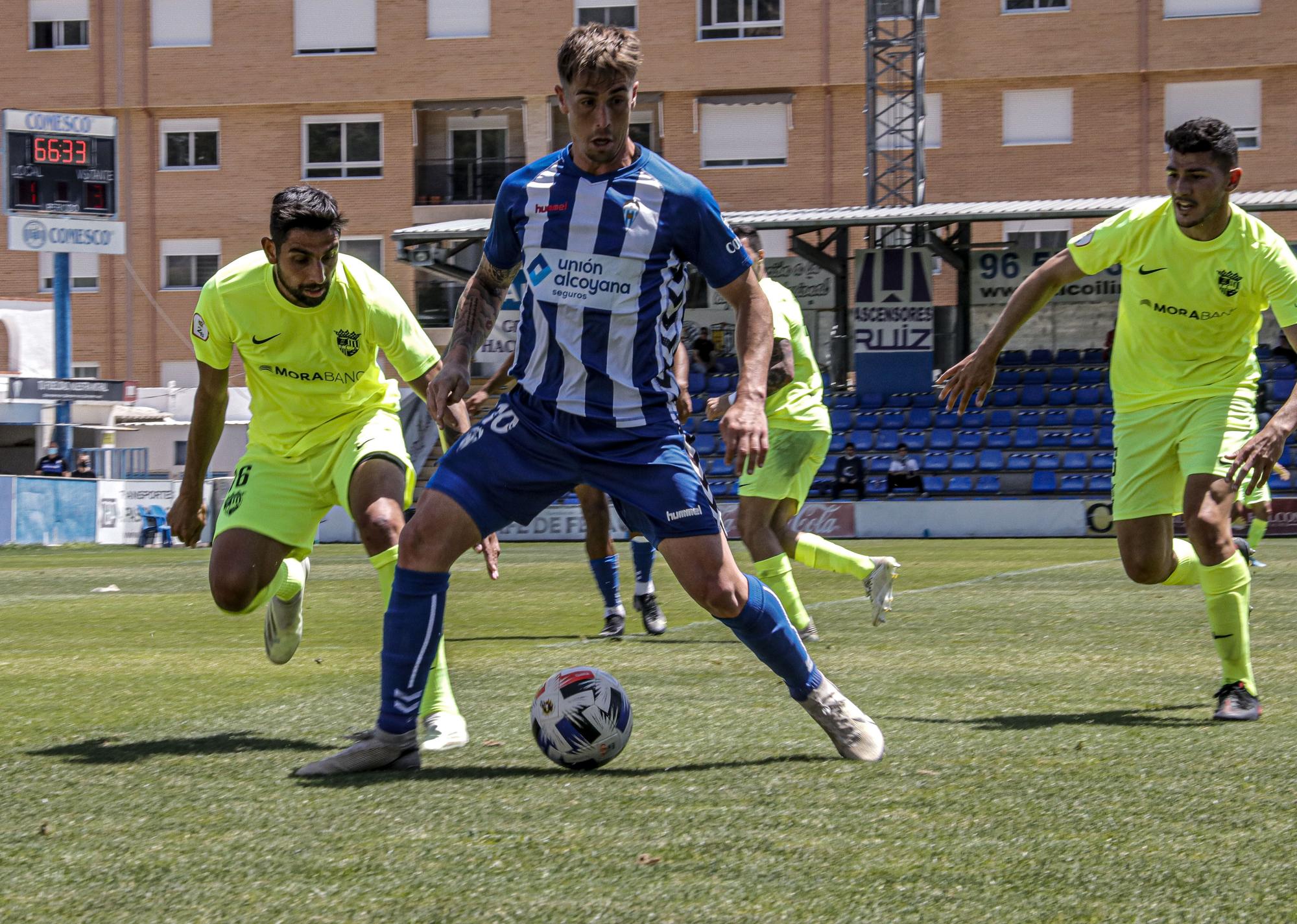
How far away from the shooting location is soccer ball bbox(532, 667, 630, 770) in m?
4.87

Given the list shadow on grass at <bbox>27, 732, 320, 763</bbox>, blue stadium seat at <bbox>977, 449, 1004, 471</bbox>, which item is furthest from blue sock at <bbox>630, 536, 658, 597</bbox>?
blue stadium seat at <bbox>977, 449, 1004, 471</bbox>

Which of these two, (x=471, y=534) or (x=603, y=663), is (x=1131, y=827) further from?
(x=603, y=663)

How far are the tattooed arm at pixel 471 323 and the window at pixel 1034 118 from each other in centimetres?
3423

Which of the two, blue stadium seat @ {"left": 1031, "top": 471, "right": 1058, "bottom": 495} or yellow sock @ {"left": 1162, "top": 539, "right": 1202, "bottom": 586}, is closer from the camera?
yellow sock @ {"left": 1162, "top": 539, "right": 1202, "bottom": 586}

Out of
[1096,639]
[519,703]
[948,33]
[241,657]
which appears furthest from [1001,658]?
[948,33]

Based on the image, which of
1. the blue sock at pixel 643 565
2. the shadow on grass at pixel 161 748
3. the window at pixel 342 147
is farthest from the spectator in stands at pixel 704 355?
the shadow on grass at pixel 161 748

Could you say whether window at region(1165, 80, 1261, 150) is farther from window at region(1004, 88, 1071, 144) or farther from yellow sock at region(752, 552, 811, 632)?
yellow sock at region(752, 552, 811, 632)

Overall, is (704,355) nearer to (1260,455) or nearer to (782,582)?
(782,582)

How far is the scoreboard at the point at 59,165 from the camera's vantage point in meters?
28.0

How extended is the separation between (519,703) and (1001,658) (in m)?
2.93

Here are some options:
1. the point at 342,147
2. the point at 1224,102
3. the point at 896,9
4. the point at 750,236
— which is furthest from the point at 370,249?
the point at 750,236

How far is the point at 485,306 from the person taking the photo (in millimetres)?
5199

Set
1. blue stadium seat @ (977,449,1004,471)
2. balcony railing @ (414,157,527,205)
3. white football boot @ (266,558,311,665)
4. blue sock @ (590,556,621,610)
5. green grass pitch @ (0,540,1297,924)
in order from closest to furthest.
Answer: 1. green grass pitch @ (0,540,1297,924)
2. white football boot @ (266,558,311,665)
3. blue sock @ (590,556,621,610)
4. blue stadium seat @ (977,449,1004,471)
5. balcony railing @ (414,157,527,205)

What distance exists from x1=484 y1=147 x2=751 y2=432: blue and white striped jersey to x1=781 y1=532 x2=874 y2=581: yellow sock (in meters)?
4.77
